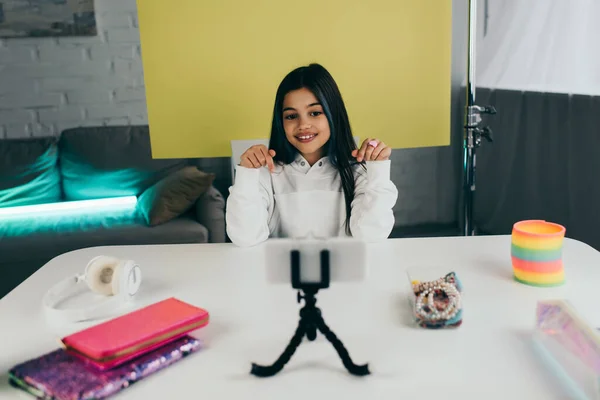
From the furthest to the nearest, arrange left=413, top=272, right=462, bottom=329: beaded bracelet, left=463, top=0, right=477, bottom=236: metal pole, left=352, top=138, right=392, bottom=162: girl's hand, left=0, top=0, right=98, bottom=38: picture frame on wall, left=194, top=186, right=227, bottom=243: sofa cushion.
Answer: left=0, top=0, right=98, bottom=38: picture frame on wall
left=194, top=186, right=227, bottom=243: sofa cushion
left=463, top=0, right=477, bottom=236: metal pole
left=352, top=138, right=392, bottom=162: girl's hand
left=413, top=272, right=462, bottom=329: beaded bracelet

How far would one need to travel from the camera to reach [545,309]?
32.2 inches

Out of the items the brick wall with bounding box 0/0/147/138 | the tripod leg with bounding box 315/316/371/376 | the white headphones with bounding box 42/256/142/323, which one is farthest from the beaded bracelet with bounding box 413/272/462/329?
the brick wall with bounding box 0/0/147/138

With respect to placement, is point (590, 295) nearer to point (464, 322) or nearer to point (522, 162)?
point (464, 322)

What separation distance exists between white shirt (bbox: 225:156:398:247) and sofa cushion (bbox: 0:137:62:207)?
1632mm

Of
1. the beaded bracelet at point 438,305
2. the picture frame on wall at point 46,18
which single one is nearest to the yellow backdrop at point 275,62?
the beaded bracelet at point 438,305

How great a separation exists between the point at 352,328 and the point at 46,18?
2739 mm

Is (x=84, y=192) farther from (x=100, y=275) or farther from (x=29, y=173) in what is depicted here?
(x=100, y=275)

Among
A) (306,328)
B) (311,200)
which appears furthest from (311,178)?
(306,328)

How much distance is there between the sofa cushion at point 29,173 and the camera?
276 cm

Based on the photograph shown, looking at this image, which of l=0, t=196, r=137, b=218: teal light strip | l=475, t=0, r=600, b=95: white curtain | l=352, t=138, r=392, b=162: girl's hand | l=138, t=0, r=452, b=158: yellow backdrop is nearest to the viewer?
l=352, t=138, r=392, b=162: girl's hand

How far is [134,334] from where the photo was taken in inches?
31.0

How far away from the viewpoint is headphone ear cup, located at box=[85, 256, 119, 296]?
103 cm

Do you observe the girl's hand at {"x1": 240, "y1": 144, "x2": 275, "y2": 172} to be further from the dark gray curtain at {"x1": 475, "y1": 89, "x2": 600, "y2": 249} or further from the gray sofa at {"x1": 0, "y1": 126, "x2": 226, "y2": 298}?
the dark gray curtain at {"x1": 475, "y1": 89, "x2": 600, "y2": 249}

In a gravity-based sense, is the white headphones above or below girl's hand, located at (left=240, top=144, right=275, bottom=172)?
below
